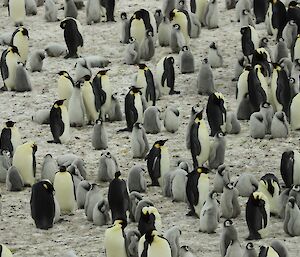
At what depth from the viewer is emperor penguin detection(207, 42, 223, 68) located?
1966 centimetres

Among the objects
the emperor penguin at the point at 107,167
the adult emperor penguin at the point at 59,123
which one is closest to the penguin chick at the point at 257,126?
the emperor penguin at the point at 107,167

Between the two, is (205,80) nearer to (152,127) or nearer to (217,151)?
(152,127)

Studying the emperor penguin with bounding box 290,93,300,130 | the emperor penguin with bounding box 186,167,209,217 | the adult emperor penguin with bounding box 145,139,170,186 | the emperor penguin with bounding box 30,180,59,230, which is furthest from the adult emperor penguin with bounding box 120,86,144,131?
the emperor penguin with bounding box 30,180,59,230

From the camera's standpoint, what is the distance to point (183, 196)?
15289 millimetres

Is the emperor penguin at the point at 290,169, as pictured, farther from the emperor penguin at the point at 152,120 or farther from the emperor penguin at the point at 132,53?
the emperor penguin at the point at 132,53

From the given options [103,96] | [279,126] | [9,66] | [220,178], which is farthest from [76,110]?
[220,178]

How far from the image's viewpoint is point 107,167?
15891mm

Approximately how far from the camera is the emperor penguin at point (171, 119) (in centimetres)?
1739

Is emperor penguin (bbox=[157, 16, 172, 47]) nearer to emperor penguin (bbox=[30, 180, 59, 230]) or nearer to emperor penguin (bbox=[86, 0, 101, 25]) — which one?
emperor penguin (bbox=[86, 0, 101, 25])

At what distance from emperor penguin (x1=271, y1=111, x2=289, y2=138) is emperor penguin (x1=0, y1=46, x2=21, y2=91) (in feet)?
12.2

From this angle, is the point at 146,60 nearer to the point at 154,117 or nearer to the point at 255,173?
Answer: the point at 154,117

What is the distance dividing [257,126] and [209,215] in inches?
118

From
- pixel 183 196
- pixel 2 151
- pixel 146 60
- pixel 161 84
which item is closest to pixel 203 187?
pixel 183 196

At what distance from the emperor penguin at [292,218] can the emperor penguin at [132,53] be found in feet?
19.8
